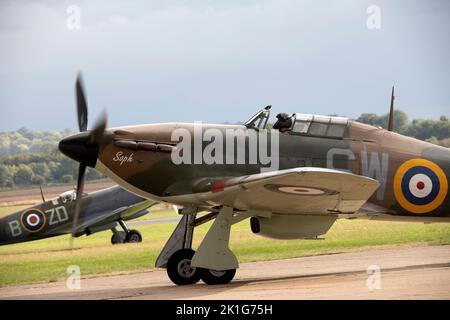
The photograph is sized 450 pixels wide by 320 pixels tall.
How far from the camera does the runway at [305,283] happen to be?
1177cm

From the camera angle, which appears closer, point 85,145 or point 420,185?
point 85,145

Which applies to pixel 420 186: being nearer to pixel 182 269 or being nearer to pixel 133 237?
pixel 182 269

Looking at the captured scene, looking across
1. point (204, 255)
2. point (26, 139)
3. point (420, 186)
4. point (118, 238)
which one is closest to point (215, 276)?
point (204, 255)

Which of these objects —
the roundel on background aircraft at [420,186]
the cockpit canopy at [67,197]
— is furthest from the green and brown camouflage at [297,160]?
the cockpit canopy at [67,197]

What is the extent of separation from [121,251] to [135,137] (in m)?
10.5

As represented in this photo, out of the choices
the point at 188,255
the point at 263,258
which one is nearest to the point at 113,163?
the point at 188,255

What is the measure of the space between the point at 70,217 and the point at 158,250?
18.8ft

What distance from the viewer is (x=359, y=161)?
556 inches

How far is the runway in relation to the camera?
11766 millimetres

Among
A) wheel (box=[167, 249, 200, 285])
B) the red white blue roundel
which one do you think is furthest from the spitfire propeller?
the red white blue roundel

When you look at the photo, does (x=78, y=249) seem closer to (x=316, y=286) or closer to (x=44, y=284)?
(x=44, y=284)

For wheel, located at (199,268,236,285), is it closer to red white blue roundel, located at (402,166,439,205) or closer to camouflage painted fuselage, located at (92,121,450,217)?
camouflage painted fuselage, located at (92,121,450,217)

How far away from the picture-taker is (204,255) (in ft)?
42.6
